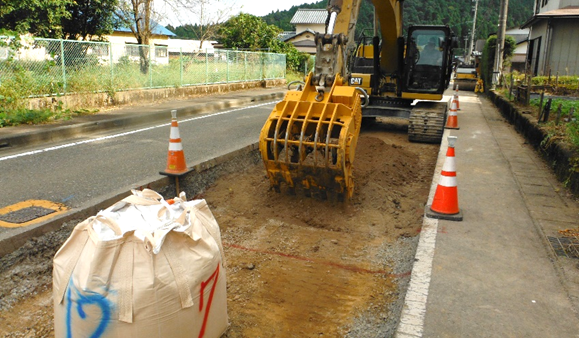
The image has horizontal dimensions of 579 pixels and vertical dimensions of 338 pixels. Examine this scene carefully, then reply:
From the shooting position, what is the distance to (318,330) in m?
3.14

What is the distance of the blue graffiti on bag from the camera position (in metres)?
2.17

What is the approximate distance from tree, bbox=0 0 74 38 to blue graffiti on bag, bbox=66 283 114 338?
12734 mm

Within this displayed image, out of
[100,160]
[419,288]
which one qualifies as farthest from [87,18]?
[419,288]

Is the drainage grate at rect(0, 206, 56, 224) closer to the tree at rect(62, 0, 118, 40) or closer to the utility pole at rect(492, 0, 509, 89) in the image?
the tree at rect(62, 0, 118, 40)

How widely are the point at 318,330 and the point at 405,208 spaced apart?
9.23ft

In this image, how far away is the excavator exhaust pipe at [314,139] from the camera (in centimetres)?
481

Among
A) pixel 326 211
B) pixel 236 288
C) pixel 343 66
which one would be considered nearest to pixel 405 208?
pixel 326 211

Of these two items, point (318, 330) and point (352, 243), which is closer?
point (318, 330)

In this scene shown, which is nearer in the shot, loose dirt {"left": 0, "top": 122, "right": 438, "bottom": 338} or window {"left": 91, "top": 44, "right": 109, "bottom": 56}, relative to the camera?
loose dirt {"left": 0, "top": 122, "right": 438, "bottom": 338}

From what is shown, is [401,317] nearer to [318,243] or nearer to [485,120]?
[318,243]

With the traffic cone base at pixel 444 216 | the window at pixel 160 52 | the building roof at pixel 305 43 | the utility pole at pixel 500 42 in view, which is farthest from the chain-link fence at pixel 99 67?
the building roof at pixel 305 43

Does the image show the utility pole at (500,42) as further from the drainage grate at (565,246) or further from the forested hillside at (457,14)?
the forested hillside at (457,14)

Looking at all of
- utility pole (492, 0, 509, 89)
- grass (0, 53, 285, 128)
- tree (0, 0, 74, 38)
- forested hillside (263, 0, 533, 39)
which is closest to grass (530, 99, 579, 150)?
grass (0, 53, 285, 128)

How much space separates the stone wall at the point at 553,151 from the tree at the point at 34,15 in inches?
515
